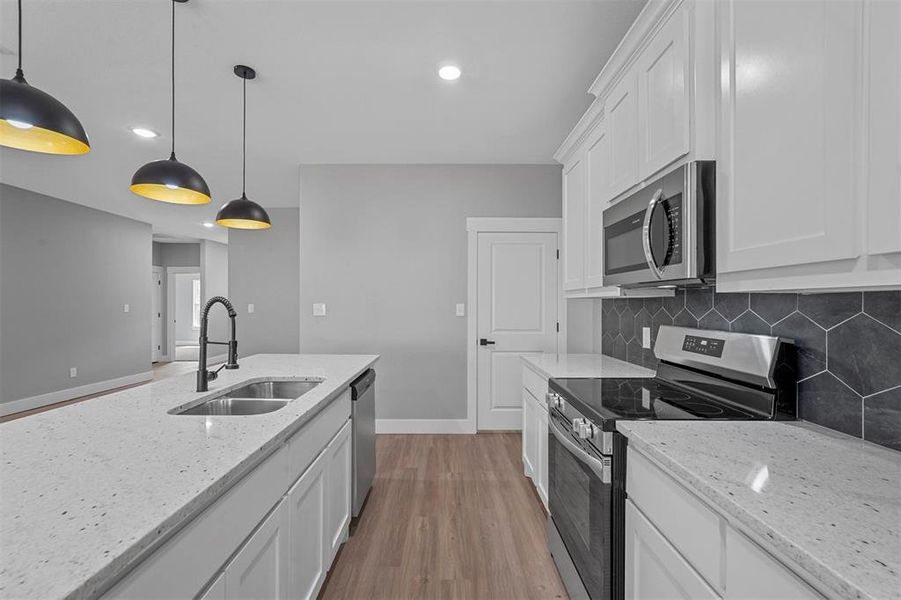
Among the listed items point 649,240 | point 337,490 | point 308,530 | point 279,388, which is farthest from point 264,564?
point 649,240

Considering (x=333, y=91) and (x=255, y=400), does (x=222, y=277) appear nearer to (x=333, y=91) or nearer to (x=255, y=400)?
(x=333, y=91)

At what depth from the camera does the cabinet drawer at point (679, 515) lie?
2.77 ft

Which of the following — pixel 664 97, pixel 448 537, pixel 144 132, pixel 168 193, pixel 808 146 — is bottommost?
pixel 448 537

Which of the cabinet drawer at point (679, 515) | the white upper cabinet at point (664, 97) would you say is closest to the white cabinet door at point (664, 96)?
the white upper cabinet at point (664, 97)

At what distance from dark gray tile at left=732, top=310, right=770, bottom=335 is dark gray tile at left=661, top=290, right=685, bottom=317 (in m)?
0.40

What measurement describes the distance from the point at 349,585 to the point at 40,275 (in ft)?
19.0

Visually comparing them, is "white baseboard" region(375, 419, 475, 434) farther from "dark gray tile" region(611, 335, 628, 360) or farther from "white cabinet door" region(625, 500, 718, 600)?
"white cabinet door" region(625, 500, 718, 600)

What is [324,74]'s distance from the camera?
2449 mm

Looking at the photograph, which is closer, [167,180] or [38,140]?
[38,140]

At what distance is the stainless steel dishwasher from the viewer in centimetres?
221

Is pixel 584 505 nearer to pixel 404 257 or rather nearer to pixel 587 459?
pixel 587 459

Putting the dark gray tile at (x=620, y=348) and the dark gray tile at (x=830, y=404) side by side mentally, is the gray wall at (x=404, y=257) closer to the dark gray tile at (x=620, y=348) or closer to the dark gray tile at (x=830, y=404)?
the dark gray tile at (x=620, y=348)

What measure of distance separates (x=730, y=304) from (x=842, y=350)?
0.49 m

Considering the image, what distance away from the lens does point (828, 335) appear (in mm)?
1191
